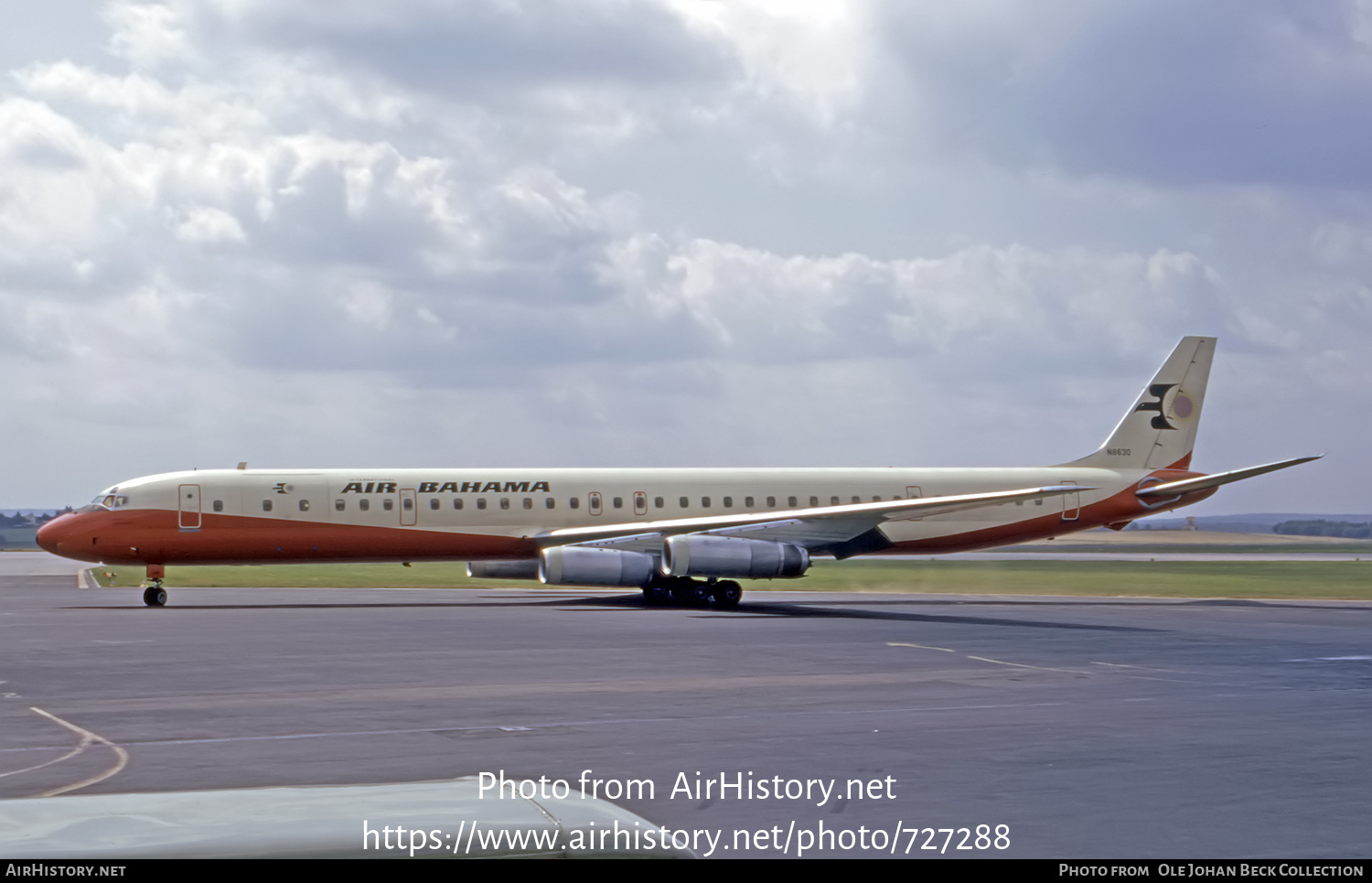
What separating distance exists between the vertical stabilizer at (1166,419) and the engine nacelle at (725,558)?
13.5 m

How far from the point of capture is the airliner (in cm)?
3744

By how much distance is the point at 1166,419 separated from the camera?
1848 inches

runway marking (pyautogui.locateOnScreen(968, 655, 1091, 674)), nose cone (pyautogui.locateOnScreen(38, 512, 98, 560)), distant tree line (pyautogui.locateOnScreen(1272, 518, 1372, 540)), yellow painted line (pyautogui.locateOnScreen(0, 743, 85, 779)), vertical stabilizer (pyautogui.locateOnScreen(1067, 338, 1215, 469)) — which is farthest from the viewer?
distant tree line (pyautogui.locateOnScreen(1272, 518, 1372, 540))

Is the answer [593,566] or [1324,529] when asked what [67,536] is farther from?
[1324,529]

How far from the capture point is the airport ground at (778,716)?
10.6 meters

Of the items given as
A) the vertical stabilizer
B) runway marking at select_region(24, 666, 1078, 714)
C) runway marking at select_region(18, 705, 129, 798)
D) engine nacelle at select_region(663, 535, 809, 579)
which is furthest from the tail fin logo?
runway marking at select_region(18, 705, 129, 798)

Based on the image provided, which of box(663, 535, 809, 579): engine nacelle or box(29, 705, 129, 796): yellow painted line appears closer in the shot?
box(29, 705, 129, 796): yellow painted line

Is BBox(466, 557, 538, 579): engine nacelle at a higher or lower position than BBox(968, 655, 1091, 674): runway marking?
higher

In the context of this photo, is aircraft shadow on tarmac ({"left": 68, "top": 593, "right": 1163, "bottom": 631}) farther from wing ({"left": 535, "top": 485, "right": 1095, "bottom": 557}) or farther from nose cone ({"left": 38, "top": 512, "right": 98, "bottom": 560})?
wing ({"left": 535, "top": 485, "right": 1095, "bottom": 557})

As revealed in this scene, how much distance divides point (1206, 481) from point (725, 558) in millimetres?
16459

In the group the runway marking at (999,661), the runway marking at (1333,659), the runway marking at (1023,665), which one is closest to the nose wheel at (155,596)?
the runway marking at (999,661)

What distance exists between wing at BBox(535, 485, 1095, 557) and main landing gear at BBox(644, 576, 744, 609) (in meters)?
1.13
